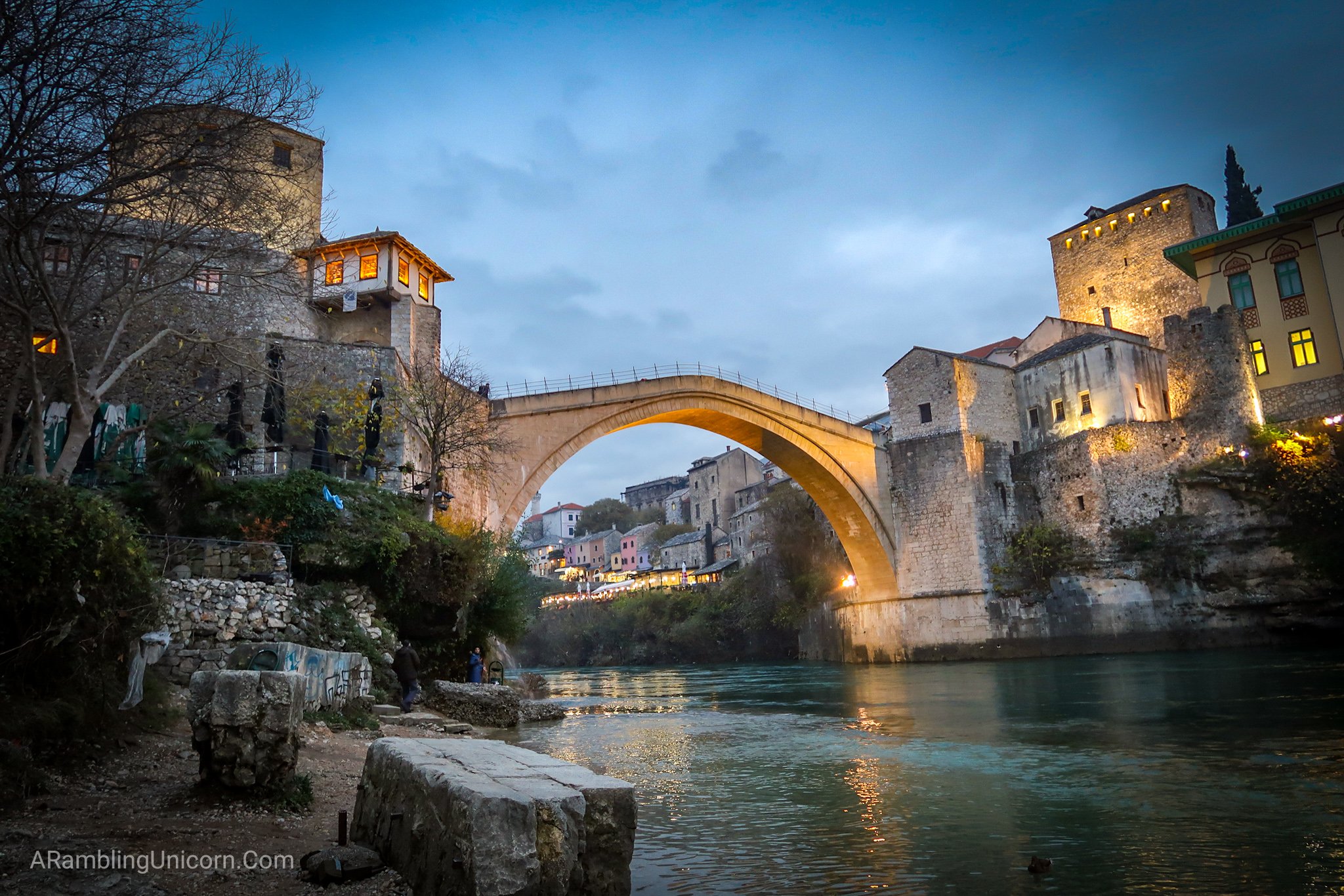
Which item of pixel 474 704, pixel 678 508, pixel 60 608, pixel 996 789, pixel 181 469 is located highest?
pixel 678 508

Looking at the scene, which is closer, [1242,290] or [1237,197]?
[1242,290]

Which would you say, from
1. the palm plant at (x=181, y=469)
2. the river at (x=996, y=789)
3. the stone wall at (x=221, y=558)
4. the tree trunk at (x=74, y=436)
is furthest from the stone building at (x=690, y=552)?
the tree trunk at (x=74, y=436)

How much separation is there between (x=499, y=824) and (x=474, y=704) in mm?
10016

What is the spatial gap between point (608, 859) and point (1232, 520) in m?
29.6

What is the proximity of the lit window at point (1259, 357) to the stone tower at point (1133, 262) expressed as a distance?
805 cm

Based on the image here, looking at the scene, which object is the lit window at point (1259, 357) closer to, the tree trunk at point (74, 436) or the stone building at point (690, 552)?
the tree trunk at point (74, 436)

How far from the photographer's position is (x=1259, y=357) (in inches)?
1173

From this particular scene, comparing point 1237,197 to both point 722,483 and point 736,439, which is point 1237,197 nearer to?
point 736,439

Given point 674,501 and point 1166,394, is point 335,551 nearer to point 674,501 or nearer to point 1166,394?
point 1166,394

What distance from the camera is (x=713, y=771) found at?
8.97m

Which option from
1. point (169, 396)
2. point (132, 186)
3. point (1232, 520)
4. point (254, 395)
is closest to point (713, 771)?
point (132, 186)

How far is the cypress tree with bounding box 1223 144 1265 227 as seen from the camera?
130 ft

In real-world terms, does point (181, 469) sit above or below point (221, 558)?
above

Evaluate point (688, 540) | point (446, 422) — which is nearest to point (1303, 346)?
point (446, 422)
